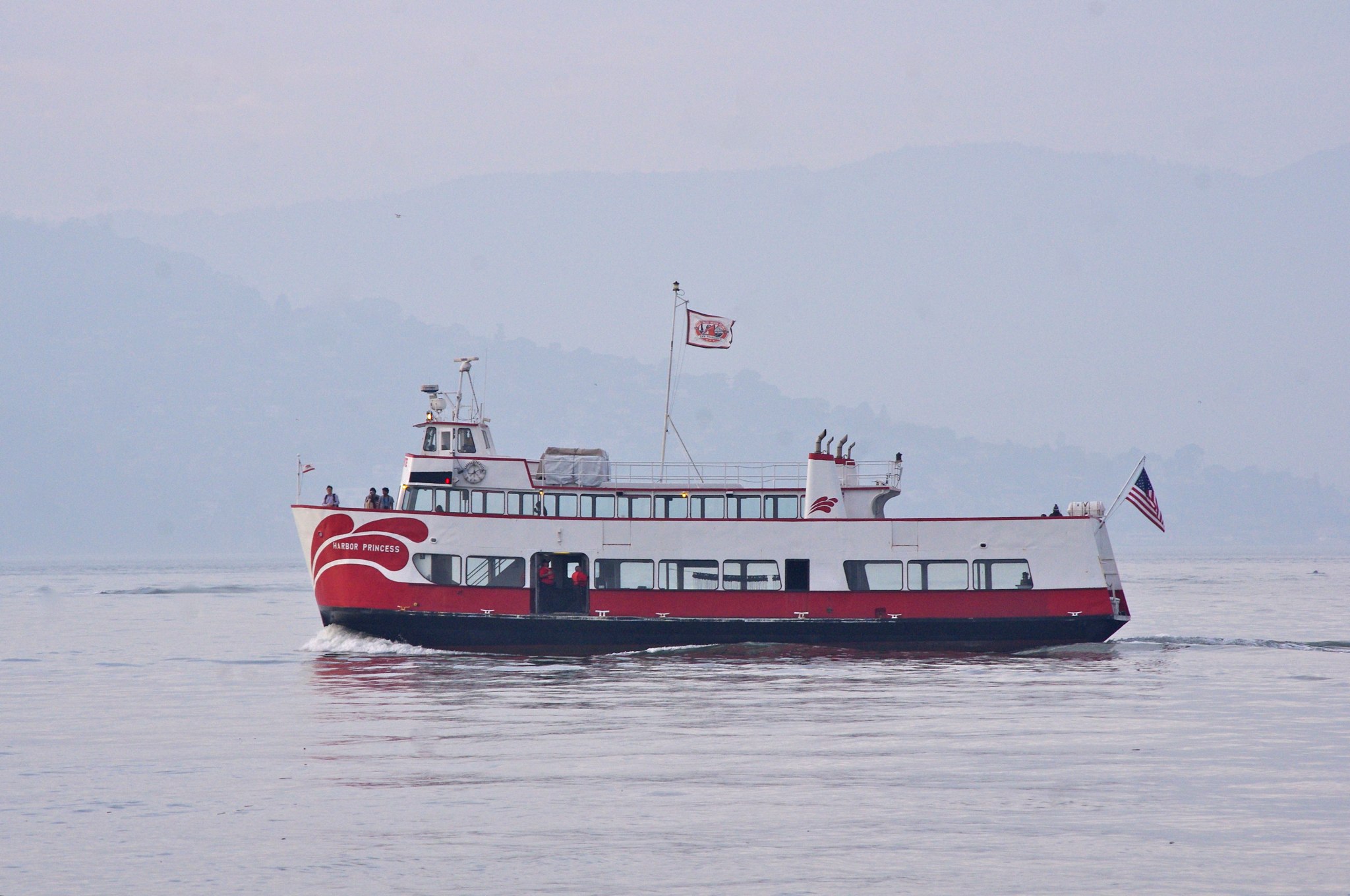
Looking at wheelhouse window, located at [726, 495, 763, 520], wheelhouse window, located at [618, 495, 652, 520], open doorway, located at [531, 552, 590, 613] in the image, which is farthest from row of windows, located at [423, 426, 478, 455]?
wheelhouse window, located at [726, 495, 763, 520]

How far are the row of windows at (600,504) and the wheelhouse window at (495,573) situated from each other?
62.0 inches

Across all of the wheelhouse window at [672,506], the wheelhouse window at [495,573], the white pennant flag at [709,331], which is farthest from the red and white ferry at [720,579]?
the white pennant flag at [709,331]

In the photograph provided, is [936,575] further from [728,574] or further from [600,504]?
[600,504]

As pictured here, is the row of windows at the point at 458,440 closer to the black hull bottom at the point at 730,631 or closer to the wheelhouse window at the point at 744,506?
the black hull bottom at the point at 730,631

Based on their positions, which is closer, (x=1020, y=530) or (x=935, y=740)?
(x=935, y=740)

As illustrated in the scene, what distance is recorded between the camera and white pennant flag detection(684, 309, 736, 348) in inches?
1607

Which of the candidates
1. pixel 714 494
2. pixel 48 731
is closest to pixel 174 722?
pixel 48 731

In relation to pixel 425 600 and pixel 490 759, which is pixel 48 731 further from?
pixel 425 600

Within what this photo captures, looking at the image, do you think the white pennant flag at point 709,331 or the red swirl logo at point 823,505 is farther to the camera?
the white pennant flag at point 709,331

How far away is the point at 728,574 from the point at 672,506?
2600 millimetres

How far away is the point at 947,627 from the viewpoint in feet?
123

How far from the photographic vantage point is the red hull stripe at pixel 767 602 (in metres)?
37.3

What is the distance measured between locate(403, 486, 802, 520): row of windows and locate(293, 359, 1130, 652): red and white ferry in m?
0.60

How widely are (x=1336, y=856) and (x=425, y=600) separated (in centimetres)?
2647
